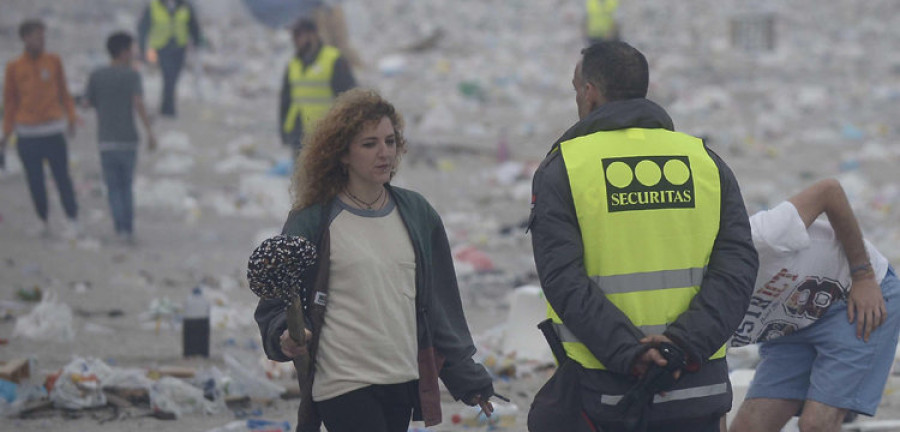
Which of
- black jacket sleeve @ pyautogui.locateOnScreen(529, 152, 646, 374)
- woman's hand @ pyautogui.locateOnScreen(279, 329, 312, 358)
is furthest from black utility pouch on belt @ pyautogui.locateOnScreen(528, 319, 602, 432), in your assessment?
woman's hand @ pyautogui.locateOnScreen(279, 329, 312, 358)

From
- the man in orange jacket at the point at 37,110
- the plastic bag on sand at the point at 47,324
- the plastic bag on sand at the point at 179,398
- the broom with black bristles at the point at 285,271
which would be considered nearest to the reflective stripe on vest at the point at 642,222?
the broom with black bristles at the point at 285,271

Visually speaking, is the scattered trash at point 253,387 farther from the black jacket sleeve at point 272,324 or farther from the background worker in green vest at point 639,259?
the background worker in green vest at point 639,259

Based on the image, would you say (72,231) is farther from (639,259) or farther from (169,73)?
(639,259)

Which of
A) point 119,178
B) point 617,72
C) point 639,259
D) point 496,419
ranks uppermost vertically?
point 617,72

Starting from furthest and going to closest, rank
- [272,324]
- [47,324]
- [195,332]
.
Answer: [47,324] → [195,332] → [272,324]

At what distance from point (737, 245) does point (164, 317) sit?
182 inches

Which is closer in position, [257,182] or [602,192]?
[602,192]

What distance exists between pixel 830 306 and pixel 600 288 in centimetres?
108

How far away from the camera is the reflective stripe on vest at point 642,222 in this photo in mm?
2729

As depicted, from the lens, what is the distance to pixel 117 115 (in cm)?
877

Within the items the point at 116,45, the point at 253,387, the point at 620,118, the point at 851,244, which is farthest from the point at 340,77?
the point at 620,118

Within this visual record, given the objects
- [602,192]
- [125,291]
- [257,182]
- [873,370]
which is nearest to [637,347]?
[602,192]

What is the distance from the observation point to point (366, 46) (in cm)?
1975

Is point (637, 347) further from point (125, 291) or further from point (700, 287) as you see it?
point (125, 291)
